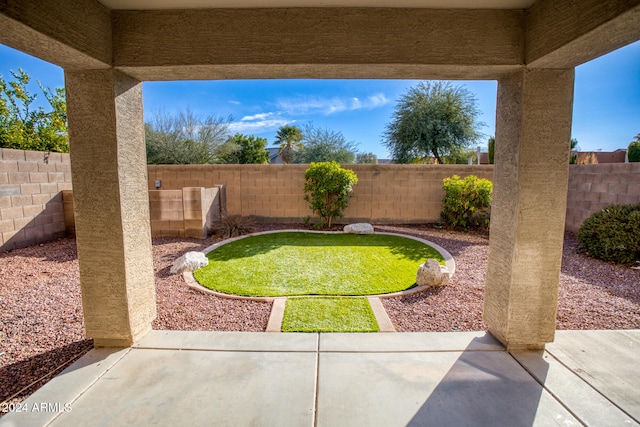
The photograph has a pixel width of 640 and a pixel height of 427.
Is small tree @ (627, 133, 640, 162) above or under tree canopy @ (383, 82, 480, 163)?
under

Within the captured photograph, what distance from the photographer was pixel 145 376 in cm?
248

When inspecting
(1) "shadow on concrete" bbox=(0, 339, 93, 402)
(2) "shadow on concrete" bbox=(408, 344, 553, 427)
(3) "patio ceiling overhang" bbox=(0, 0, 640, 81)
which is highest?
(3) "patio ceiling overhang" bbox=(0, 0, 640, 81)

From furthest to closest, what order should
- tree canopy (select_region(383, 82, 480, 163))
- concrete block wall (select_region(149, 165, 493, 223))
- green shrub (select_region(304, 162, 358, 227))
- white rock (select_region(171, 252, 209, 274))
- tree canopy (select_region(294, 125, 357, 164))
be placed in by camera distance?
tree canopy (select_region(294, 125, 357, 164)), tree canopy (select_region(383, 82, 480, 163)), concrete block wall (select_region(149, 165, 493, 223)), green shrub (select_region(304, 162, 358, 227)), white rock (select_region(171, 252, 209, 274))

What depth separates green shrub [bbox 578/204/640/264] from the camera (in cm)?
550

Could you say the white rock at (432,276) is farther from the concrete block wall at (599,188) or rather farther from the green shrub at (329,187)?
the concrete block wall at (599,188)

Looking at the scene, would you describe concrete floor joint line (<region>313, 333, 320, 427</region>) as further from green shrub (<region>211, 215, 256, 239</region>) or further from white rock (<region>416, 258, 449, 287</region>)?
green shrub (<region>211, 215, 256, 239</region>)

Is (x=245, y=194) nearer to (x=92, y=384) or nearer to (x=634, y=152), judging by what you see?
(x=92, y=384)

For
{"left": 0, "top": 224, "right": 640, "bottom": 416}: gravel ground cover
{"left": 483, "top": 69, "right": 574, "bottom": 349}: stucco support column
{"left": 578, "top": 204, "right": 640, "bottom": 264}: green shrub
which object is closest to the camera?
{"left": 483, "top": 69, "right": 574, "bottom": 349}: stucco support column

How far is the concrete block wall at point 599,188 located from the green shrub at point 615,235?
767 millimetres

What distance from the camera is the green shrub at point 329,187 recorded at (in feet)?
27.5

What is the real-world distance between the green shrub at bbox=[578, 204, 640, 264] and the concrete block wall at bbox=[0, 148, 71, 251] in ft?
36.8

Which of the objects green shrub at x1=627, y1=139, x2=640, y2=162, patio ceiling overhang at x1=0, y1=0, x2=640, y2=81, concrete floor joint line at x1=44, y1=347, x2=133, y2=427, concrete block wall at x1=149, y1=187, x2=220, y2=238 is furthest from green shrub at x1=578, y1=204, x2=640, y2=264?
green shrub at x1=627, y1=139, x2=640, y2=162

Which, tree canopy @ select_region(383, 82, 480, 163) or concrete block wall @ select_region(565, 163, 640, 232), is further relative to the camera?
tree canopy @ select_region(383, 82, 480, 163)

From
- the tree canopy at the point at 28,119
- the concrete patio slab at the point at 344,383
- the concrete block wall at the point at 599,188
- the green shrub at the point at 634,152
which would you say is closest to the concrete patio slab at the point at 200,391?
the concrete patio slab at the point at 344,383
